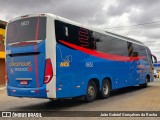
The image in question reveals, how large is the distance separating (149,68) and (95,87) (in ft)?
35.6

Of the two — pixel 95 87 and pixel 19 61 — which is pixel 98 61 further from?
pixel 19 61

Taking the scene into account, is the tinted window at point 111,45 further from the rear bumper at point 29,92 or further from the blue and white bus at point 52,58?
the rear bumper at point 29,92

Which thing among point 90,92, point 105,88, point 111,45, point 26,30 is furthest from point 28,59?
point 111,45

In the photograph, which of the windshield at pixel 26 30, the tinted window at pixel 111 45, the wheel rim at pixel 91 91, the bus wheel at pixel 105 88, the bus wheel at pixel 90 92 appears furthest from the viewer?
the bus wheel at pixel 105 88

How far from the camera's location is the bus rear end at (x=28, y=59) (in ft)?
37.2

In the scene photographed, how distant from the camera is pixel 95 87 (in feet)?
47.6

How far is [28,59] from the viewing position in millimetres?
11727

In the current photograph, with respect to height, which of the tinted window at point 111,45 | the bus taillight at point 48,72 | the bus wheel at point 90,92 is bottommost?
the bus wheel at point 90,92

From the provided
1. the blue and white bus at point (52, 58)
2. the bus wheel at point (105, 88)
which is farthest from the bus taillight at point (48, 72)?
the bus wheel at point (105, 88)

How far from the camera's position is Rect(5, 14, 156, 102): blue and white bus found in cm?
1131

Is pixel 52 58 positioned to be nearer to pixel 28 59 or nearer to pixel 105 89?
pixel 28 59

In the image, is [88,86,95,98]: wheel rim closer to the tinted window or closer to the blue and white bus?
the blue and white bus

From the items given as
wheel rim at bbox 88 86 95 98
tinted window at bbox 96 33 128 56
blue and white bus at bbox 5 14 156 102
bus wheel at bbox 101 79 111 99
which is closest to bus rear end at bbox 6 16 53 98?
blue and white bus at bbox 5 14 156 102

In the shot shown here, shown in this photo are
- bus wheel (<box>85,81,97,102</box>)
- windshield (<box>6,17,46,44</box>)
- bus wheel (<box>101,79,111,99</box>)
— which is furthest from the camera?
bus wheel (<box>101,79,111,99</box>)
